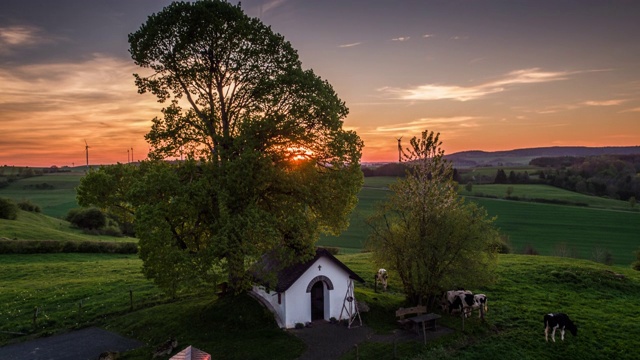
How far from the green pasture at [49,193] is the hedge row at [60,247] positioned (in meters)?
42.1

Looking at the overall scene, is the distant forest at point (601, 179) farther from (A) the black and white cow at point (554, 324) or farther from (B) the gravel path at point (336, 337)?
(B) the gravel path at point (336, 337)

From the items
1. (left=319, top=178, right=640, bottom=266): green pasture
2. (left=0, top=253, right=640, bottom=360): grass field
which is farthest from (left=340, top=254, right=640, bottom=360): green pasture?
(left=319, top=178, right=640, bottom=266): green pasture

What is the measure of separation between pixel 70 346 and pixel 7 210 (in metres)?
54.5

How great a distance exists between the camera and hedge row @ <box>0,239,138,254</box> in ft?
161

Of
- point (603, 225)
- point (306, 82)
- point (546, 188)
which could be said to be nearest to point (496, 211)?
point (603, 225)

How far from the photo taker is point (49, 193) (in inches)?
4973

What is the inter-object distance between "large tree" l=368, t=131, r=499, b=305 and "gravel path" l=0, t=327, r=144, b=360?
16012 millimetres

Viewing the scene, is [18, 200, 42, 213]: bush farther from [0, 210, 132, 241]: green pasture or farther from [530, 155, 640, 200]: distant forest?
[530, 155, 640, 200]: distant forest

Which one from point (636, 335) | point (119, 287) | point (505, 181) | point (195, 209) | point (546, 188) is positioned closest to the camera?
point (195, 209)

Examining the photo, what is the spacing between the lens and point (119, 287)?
3538 cm

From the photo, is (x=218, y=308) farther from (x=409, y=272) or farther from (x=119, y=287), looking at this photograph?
(x=119, y=287)

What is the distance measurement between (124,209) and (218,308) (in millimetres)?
8370

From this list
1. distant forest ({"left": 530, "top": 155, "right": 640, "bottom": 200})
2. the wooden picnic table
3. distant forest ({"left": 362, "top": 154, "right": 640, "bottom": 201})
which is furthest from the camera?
distant forest ({"left": 362, "top": 154, "right": 640, "bottom": 201})

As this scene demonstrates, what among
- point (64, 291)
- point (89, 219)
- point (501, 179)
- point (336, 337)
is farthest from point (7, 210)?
point (501, 179)
